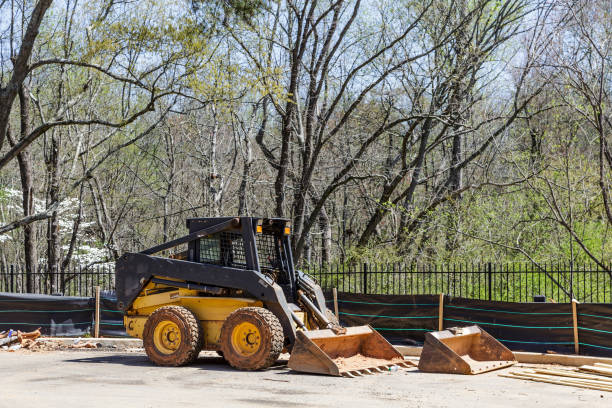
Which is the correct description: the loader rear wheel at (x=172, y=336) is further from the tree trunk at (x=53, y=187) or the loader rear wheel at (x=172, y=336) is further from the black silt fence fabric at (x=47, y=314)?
the tree trunk at (x=53, y=187)

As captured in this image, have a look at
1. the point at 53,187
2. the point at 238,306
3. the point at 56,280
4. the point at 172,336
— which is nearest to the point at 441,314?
the point at 238,306

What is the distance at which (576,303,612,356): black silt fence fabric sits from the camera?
12.1 m

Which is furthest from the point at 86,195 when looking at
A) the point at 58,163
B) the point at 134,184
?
the point at 58,163

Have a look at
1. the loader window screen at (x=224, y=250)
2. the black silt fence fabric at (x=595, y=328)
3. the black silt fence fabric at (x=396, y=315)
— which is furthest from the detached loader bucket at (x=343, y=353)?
the black silt fence fabric at (x=595, y=328)

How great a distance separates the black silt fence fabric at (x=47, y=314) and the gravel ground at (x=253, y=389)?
13.4 ft

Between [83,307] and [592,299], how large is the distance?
12.6m

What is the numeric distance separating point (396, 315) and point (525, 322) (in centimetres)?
261

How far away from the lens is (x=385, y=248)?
23.6 metres

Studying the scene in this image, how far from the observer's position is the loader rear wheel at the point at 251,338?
10953 millimetres

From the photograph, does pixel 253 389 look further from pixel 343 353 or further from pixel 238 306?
pixel 343 353

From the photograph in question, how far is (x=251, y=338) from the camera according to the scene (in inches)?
444

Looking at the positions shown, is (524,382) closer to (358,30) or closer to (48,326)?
(48,326)

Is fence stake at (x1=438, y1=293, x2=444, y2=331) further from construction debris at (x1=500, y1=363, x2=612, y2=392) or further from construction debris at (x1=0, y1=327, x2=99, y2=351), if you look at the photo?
construction debris at (x1=0, y1=327, x2=99, y2=351)

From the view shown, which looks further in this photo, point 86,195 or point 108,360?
point 86,195
